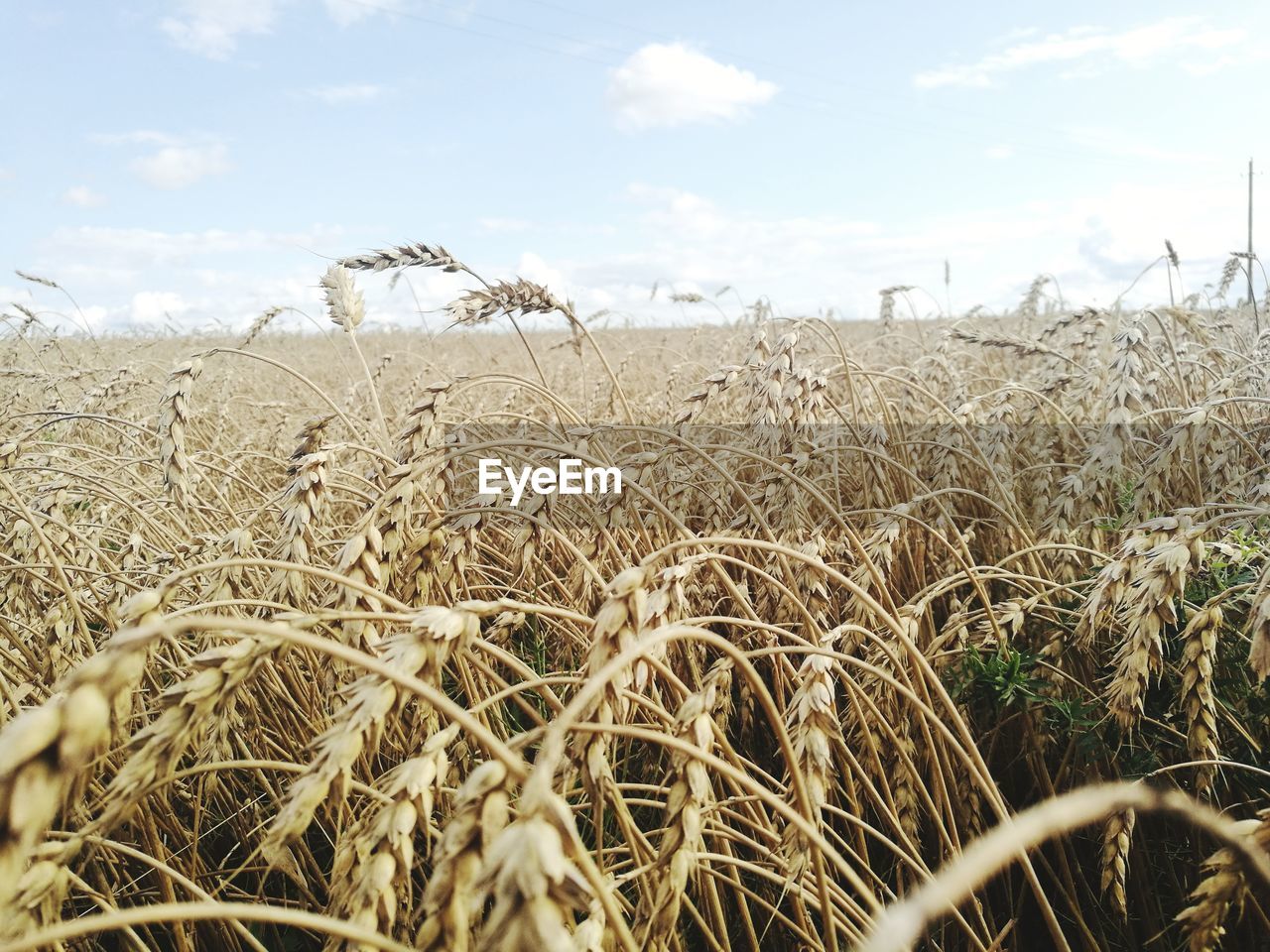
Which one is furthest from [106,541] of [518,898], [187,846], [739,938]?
[518,898]

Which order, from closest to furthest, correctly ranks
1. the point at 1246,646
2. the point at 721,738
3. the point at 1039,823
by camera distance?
the point at 1039,823
the point at 721,738
the point at 1246,646

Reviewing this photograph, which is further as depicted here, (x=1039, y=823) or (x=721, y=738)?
(x=721, y=738)

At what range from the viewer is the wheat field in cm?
67

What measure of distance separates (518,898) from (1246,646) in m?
1.72

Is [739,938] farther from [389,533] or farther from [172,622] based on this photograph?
[172,622]

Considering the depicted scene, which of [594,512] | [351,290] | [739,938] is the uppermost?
[351,290]

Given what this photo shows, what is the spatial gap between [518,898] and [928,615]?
5.63ft

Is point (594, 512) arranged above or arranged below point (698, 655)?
above

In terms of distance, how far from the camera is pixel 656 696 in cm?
158

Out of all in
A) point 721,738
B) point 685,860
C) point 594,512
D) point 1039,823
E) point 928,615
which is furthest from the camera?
point 928,615

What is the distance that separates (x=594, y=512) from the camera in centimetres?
149

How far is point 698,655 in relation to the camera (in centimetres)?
205

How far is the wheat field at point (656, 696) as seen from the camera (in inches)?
26.5

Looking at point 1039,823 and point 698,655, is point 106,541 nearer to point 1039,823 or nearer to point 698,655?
point 698,655
